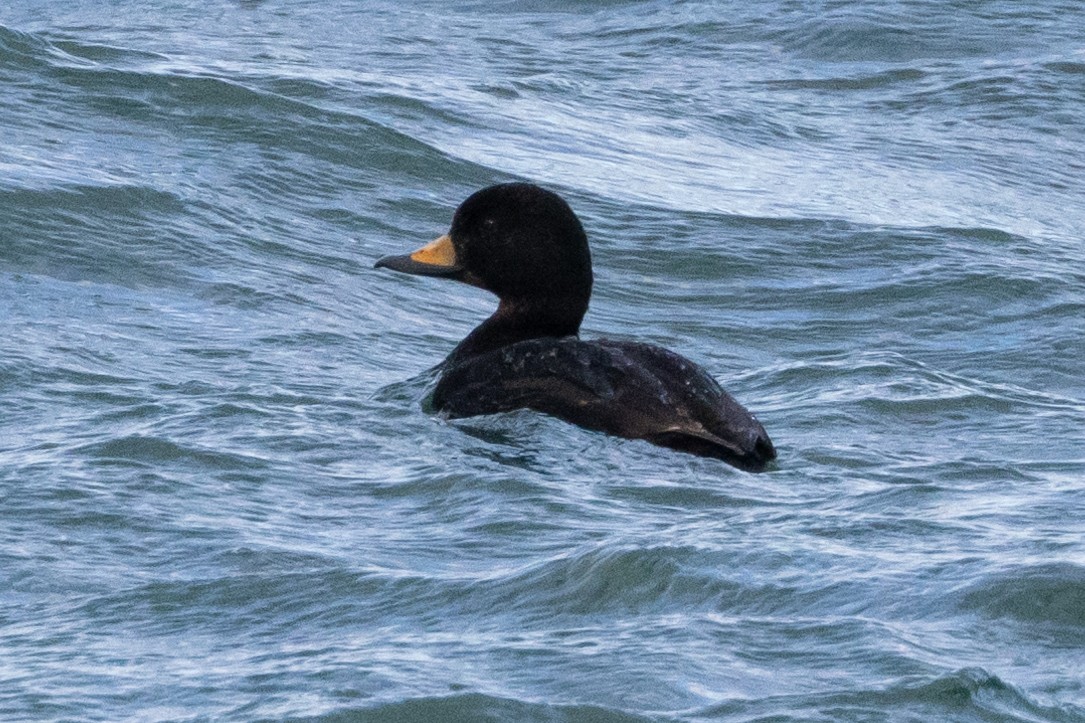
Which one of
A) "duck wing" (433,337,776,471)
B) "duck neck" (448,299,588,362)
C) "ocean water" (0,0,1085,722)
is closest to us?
"ocean water" (0,0,1085,722)

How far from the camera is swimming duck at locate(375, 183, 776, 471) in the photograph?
6.19 meters

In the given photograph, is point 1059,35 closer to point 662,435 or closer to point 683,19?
point 683,19

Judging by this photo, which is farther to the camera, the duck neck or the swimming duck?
the duck neck

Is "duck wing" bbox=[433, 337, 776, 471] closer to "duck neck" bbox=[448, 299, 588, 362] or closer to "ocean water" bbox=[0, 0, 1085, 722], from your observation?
"ocean water" bbox=[0, 0, 1085, 722]

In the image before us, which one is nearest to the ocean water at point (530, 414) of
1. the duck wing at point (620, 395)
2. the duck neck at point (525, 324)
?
the duck wing at point (620, 395)

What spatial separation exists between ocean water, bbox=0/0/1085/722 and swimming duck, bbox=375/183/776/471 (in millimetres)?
102

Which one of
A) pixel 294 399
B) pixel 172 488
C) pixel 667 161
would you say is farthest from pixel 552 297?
pixel 667 161

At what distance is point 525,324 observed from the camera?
731 centimetres

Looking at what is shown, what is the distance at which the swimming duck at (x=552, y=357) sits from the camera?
6188mm

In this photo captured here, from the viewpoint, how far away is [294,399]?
6.76 metres

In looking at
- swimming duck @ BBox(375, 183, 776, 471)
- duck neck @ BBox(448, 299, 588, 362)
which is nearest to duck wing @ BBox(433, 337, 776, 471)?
swimming duck @ BBox(375, 183, 776, 471)

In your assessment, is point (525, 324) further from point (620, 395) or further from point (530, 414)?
point (620, 395)

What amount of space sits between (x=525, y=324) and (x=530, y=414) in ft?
3.13

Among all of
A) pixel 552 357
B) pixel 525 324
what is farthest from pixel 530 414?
pixel 525 324
